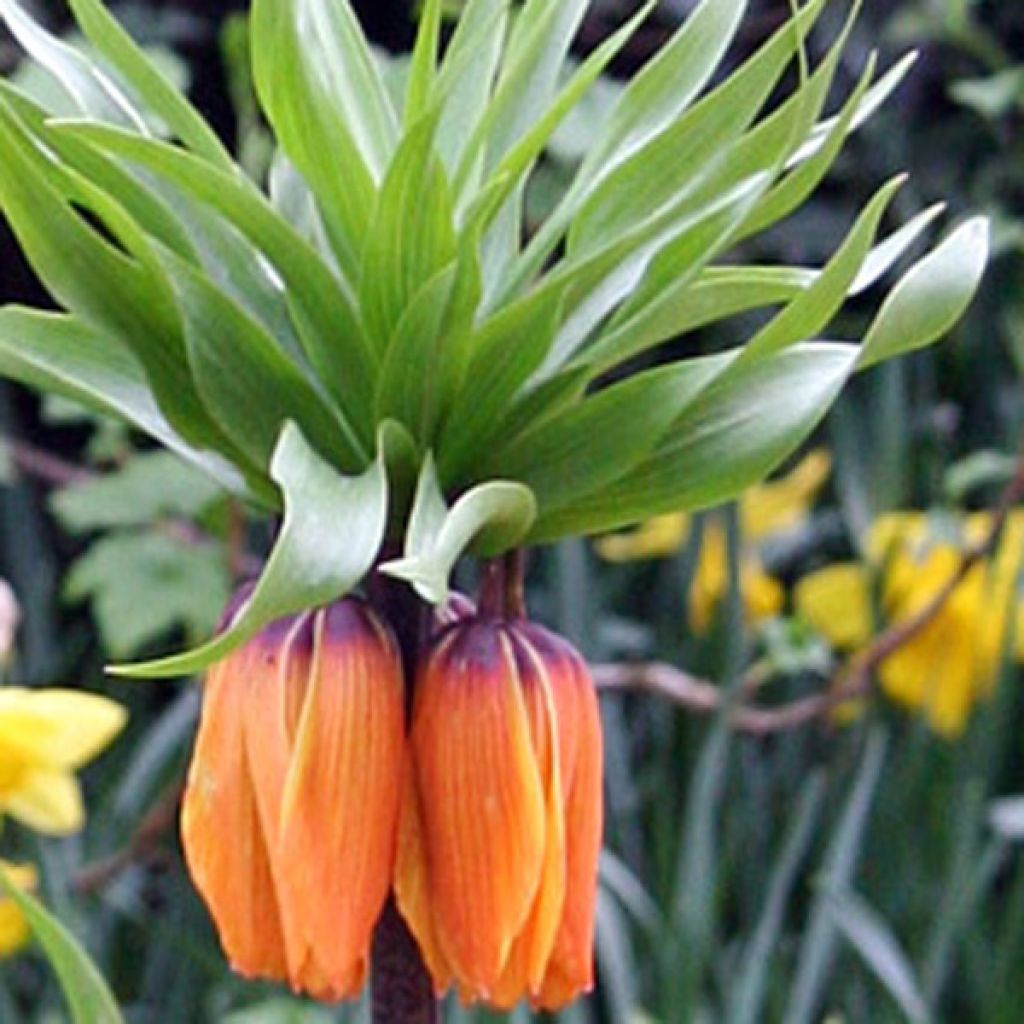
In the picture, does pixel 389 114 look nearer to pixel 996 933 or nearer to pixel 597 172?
pixel 597 172

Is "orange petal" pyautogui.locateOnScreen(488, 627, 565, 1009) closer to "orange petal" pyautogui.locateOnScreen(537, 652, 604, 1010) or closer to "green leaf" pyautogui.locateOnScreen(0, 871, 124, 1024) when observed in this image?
"orange petal" pyautogui.locateOnScreen(537, 652, 604, 1010)

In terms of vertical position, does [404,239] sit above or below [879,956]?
above

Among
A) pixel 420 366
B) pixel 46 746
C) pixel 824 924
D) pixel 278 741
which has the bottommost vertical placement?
pixel 824 924

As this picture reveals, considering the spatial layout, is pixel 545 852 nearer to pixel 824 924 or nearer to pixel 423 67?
pixel 423 67

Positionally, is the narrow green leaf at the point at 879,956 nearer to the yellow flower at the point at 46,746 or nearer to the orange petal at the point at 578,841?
the yellow flower at the point at 46,746

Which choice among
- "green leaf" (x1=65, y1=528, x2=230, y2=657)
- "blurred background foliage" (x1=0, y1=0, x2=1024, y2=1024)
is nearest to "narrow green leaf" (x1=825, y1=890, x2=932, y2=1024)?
"blurred background foliage" (x1=0, y1=0, x2=1024, y2=1024)

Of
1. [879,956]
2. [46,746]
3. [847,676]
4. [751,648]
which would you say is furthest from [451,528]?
[751,648]

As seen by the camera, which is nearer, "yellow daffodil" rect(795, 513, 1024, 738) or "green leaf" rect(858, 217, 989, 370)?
"green leaf" rect(858, 217, 989, 370)
